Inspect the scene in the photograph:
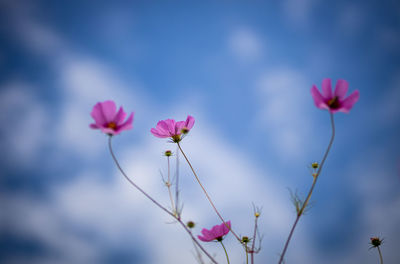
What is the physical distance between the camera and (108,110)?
3.79ft

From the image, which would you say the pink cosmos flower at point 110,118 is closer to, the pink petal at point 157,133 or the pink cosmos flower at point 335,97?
the pink petal at point 157,133

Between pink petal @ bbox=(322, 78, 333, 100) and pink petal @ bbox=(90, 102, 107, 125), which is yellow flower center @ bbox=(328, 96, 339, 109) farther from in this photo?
pink petal @ bbox=(90, 102, 107, 125)

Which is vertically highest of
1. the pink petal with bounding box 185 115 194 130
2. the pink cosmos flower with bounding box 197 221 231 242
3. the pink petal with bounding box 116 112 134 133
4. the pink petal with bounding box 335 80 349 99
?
the pink petal with bounding box 185 115 194 130

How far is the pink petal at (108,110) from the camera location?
114cm

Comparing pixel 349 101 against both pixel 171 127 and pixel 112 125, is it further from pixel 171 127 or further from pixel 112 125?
pixel 112 125

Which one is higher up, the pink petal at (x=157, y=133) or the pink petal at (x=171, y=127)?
the pink petal at (x=171, y=127)

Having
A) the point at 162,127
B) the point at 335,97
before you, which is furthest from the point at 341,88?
the point at 162,127

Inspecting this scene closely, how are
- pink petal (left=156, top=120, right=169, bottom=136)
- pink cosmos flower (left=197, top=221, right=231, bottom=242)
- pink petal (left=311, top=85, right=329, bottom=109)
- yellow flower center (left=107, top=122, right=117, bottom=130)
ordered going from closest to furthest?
1. pink petal (left=311, top=85, right=329, bottom=109)
2. yellow flower center (left=107, top=122, right=117, bottom=130)
3. pink cosmos flower (left=197, top=221, right=231, bottom=242)
4. pink petal (left=156, top=120, right=169, bottom=136)

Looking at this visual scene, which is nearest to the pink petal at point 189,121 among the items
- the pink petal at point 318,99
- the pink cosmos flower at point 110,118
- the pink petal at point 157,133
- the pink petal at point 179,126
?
the pink petal at point 179,126

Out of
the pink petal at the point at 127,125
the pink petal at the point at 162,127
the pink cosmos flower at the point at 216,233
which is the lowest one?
the pink cosmos flower at the point at 216,233

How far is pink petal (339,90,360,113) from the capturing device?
1.00 meters

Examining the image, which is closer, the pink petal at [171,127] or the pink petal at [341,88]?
the pink petal at [341,88]

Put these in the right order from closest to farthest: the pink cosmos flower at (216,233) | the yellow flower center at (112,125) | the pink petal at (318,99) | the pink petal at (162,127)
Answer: the pink petal at (318,99) < the yellow flower center at (112,125) < the pink cosmos flower at (216,233) < the pink petal at (162,127)

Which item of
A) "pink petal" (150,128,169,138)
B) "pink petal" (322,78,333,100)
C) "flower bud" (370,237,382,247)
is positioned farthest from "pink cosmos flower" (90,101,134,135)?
"flower bud" (370,237,382,247)
